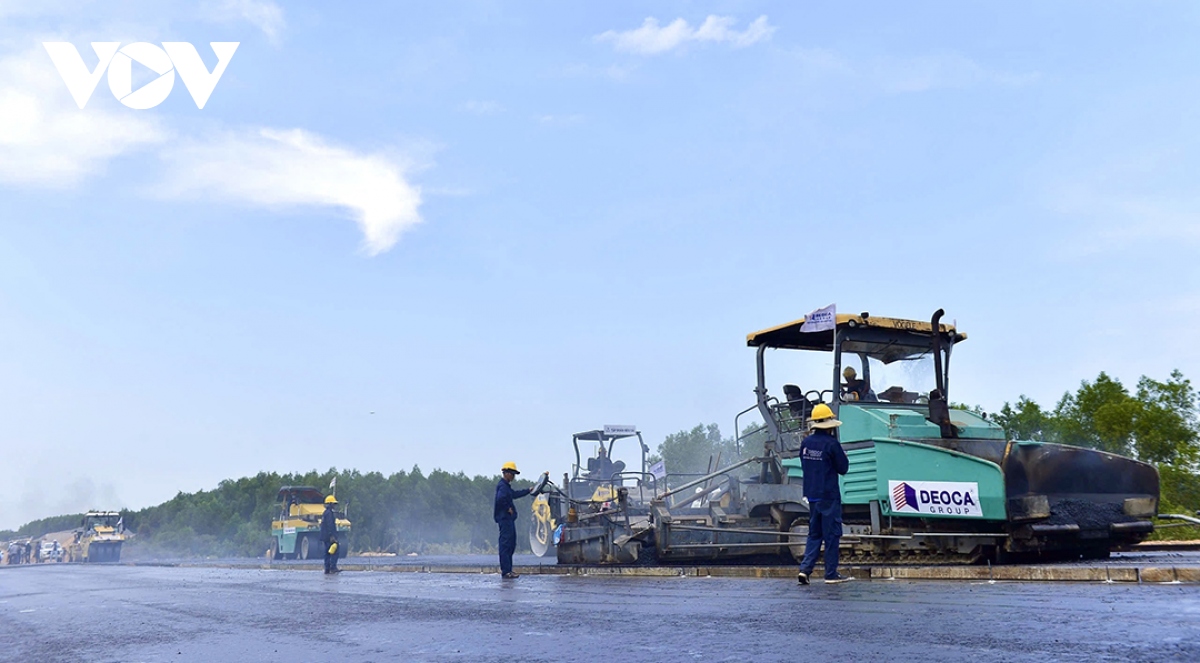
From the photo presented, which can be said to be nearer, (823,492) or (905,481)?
(823,492)

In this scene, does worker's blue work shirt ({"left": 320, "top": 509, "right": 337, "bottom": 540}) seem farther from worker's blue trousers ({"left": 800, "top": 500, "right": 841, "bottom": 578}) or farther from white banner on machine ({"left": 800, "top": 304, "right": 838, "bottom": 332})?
worker's blue trousers ({"left": 800, "top": 500, "right": 841, "bottom": 578})

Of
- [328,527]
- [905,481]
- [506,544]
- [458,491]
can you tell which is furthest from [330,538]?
[458,491]

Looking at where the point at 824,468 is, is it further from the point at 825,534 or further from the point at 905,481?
the point at 905,481

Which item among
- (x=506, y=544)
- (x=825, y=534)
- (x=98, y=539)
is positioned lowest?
(x=98, y=539)

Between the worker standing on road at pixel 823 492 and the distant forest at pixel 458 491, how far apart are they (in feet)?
18.2

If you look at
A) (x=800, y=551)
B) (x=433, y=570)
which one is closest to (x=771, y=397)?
(x=800, y=551)

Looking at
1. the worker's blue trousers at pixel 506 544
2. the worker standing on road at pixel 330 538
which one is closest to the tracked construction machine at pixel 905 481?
the worker's blue trousers at pixel 506 544

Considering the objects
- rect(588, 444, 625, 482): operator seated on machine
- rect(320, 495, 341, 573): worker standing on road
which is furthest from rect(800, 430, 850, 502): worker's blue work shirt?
rect(588, 444, 625, 482): operator seated on machine

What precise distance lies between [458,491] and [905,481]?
5276cm

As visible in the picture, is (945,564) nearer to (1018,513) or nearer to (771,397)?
(1018,513)

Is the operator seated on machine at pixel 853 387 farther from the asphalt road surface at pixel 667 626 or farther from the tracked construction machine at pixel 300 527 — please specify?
the tracked construction machine at pixel 300 527

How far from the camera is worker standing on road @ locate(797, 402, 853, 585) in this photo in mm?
9391

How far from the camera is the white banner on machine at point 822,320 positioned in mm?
12812

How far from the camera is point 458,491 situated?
203ft
